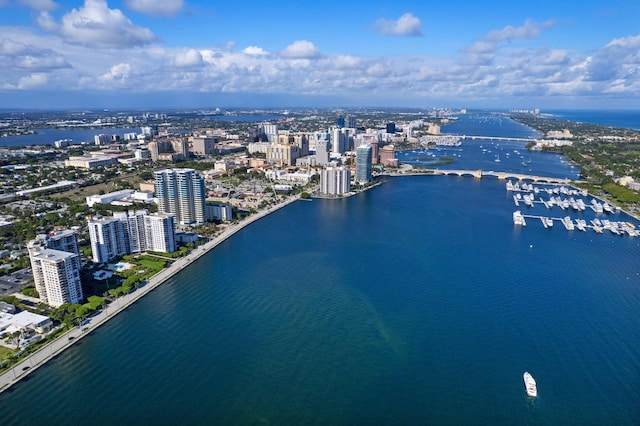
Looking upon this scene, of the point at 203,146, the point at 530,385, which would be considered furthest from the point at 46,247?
the point at 203,146

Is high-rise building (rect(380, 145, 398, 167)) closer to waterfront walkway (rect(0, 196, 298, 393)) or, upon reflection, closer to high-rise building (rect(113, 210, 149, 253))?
waterfront walkway (rect(0, 196, 298, 393))

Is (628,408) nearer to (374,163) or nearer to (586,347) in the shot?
(586,347)

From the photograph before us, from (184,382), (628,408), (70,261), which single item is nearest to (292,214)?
(70,261)

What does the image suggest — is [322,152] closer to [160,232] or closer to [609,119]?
[160,232]

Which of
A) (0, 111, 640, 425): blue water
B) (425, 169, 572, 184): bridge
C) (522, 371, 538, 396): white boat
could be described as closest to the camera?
(0, 111, 640, 425): blue water

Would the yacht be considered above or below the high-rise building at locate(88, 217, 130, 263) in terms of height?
below

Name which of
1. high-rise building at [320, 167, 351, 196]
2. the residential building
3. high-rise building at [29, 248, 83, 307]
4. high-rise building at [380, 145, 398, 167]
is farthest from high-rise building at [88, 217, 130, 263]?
high-rise building at [380, 145, 398, 167]

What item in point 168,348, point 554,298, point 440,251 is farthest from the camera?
point 440,251

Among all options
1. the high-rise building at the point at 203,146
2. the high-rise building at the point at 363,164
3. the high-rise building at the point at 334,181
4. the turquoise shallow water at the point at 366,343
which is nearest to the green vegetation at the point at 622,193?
the turquoise shallow water at the point at 366,343
